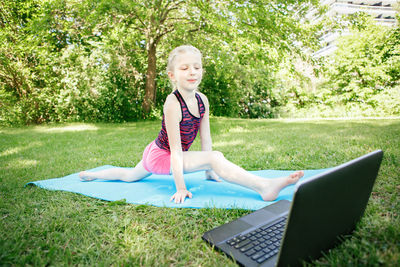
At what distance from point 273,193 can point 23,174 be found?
2956mm

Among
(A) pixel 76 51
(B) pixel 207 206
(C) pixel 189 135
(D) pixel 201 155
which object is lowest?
(B) pixel 207 206

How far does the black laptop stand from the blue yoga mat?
0.40m

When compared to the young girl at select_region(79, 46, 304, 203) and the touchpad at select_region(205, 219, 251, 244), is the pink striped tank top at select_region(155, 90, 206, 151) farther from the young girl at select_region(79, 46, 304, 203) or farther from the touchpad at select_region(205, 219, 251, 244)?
the touchpad at select_region(205, 219, 251, 244)

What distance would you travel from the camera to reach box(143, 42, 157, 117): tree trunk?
28.6 ft

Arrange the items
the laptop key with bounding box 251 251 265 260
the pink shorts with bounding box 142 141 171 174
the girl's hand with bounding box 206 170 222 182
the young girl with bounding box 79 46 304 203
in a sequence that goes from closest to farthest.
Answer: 1. the laptop key with bounding box 251 251 265 260
2. the young girl with bounding box 79 46 304 203
3. the pink shorts with bounding box 142 141 171 174
4. the girl's hand with bounding box 206 170 222 182

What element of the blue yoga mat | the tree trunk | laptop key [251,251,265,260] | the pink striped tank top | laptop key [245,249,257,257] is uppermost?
the tree trunk

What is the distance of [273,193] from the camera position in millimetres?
1801

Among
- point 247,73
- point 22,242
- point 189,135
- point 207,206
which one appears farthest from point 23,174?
point 247,73

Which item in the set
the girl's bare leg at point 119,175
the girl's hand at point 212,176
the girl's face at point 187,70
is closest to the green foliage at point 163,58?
the girl's face at point 187,70

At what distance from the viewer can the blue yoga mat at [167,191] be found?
73.7 inches

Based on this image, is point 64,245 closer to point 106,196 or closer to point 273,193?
Answer: point 106,196

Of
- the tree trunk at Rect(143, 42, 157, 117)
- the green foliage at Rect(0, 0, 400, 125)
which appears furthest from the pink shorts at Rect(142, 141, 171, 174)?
the tree trunk at Rect(143, 42, 157, 117)

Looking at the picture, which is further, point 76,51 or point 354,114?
point 354,114

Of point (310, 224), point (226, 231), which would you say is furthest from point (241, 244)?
point (310, 224)
